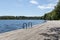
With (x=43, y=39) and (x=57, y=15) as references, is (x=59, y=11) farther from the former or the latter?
(x=43, y=39)

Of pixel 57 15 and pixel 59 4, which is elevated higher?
pixel 59 4

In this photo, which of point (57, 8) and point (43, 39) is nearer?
point (43, 39)

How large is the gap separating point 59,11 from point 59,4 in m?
4.69

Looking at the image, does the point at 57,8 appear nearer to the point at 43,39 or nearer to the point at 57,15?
the point at 57,15

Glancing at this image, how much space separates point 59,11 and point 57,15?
13.6ft

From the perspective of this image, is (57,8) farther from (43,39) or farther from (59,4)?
(43,39)

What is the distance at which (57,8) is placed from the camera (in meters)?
105

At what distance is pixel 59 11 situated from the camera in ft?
337

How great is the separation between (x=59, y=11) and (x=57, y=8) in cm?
299

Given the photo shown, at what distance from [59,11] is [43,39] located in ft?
303

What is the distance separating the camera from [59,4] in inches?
3979

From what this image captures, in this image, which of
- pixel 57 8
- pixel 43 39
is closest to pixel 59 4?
pixel 57 8

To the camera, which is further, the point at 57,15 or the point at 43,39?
the point at 57,15

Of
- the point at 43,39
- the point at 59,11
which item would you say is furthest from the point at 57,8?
the point at 43,39
